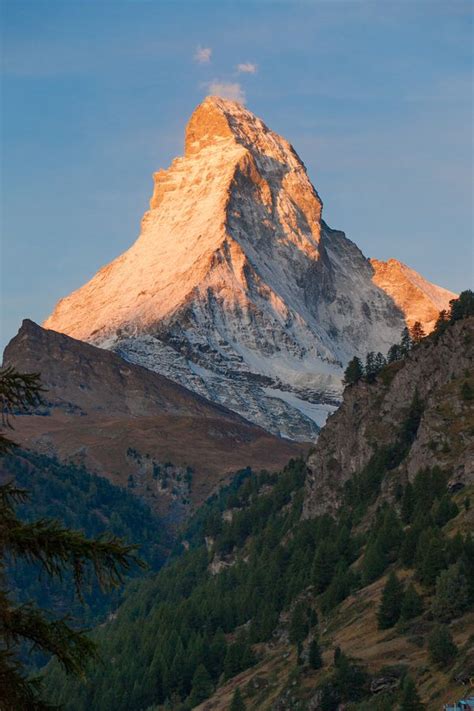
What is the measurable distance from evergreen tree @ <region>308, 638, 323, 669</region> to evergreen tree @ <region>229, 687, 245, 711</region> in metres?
10.2

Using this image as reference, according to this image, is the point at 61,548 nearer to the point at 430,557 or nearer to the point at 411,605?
the point at 411,605

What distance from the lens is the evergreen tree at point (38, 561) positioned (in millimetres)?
23750

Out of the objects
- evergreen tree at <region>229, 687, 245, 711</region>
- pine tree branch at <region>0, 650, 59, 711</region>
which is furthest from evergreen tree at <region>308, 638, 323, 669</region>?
pine tree branch at <region>0, 650, 59, 711</region>

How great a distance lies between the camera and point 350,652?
152 m

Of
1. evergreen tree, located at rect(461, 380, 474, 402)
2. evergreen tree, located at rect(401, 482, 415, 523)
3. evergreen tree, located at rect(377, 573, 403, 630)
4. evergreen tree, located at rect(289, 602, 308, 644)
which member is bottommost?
evergreen tree, located at rect(289, 602, 308, 644)

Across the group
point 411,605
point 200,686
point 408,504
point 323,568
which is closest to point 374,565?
point 408,504

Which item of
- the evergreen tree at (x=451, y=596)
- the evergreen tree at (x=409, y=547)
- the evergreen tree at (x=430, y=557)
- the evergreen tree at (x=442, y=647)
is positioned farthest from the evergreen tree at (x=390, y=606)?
the evergreen tree at (x=442, y=647)

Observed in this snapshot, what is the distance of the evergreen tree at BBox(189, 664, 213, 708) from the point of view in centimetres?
18712

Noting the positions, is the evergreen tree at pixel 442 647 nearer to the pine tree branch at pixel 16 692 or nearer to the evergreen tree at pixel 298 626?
the evergreen tree at pixel 298 626

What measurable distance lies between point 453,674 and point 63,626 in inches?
4081

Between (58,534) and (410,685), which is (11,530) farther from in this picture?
(410,685)

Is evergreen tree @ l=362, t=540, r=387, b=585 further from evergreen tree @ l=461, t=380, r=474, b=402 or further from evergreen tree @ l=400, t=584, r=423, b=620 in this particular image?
evergreen tree @ l=461, t=380, r=474, b=402

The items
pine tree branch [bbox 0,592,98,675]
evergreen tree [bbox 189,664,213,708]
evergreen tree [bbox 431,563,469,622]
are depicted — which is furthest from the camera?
evergreen tree [bbox 189,664,213,708]

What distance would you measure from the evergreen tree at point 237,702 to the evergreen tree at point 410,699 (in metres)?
41.5
